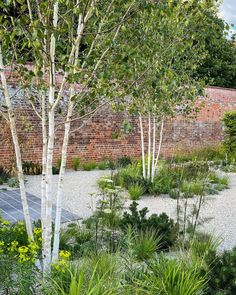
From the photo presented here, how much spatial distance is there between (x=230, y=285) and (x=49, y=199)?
161cm

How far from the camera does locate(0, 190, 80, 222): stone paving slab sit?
5781 millimetres

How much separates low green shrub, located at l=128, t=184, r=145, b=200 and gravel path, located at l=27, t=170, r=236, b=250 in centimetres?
13

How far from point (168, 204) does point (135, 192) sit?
733mm

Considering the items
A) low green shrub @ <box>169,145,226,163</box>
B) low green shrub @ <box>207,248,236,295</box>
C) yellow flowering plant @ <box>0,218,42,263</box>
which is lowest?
low green shrub @ <box>169,145,226,163</box>

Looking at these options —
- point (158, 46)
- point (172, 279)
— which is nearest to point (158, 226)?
point (172, 279)

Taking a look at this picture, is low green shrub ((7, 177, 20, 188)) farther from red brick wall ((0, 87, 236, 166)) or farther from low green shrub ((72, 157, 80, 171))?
low green shrub ((72, 157, 80, 171))

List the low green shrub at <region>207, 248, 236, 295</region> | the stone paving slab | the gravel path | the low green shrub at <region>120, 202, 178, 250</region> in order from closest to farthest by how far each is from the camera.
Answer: the low green shrub at <region>207, 248, 236, 295</region> → the low green shrub at <region>120, 202, 178, 250</region> → the gravel path → the stone paving slab

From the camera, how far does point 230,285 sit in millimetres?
2980

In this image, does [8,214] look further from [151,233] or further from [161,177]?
[161,177]

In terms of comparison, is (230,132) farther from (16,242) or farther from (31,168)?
(16,242)

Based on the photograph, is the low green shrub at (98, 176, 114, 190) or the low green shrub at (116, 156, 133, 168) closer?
the low green shrub at (98, 176, 114, 190)

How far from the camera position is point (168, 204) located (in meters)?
7.06

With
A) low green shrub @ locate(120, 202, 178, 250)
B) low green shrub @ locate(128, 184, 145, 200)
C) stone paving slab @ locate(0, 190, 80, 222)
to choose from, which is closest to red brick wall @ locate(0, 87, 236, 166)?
stone paving slab @ locate(0, 190, 80, 222)

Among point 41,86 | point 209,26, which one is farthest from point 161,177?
Answer: point 41,86
